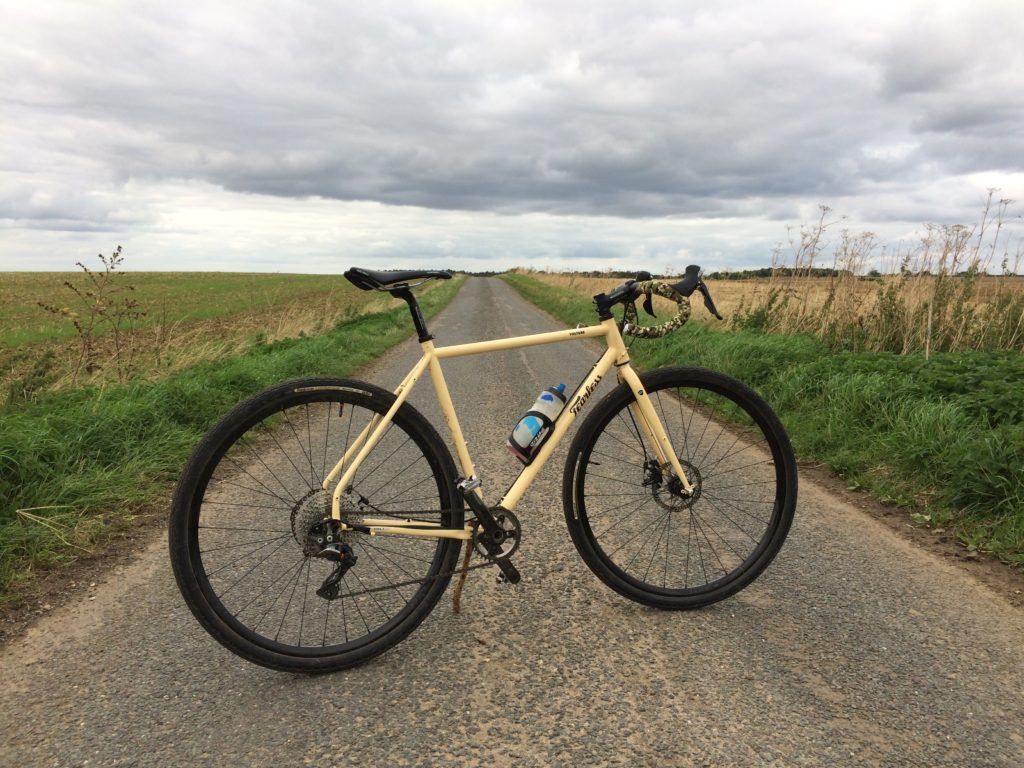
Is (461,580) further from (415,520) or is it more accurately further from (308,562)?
(308,562)

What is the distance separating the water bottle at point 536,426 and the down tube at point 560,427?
0.10ft

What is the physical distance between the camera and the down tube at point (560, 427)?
2.84m

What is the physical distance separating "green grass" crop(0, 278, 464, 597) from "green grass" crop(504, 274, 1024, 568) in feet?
17.6

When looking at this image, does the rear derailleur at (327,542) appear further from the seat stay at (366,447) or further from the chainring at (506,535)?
the chainring at (506,535)

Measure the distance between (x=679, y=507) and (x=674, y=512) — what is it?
1.88 ft

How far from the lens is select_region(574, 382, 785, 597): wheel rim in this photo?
10.0 feet

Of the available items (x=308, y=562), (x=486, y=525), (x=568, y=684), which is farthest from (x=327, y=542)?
(x=568, y=684)

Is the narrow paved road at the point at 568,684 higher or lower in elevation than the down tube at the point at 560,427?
lower

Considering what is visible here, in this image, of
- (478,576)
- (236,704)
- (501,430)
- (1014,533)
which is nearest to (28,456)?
(236,704)

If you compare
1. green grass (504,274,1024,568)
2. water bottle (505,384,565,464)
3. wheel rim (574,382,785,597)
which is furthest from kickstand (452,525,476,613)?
green grass (504,274,1024,568)

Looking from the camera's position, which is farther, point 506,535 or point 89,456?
point 89,456

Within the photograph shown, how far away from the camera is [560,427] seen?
9.44 feet

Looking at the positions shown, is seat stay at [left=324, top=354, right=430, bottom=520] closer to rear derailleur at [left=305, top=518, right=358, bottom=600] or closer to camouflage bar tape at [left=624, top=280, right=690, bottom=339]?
rear derailleur at [left=305, top=518, right=358, bottom=600]

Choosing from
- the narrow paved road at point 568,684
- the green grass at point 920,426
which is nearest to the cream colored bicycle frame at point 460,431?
the narrow paved road at point 568,684
